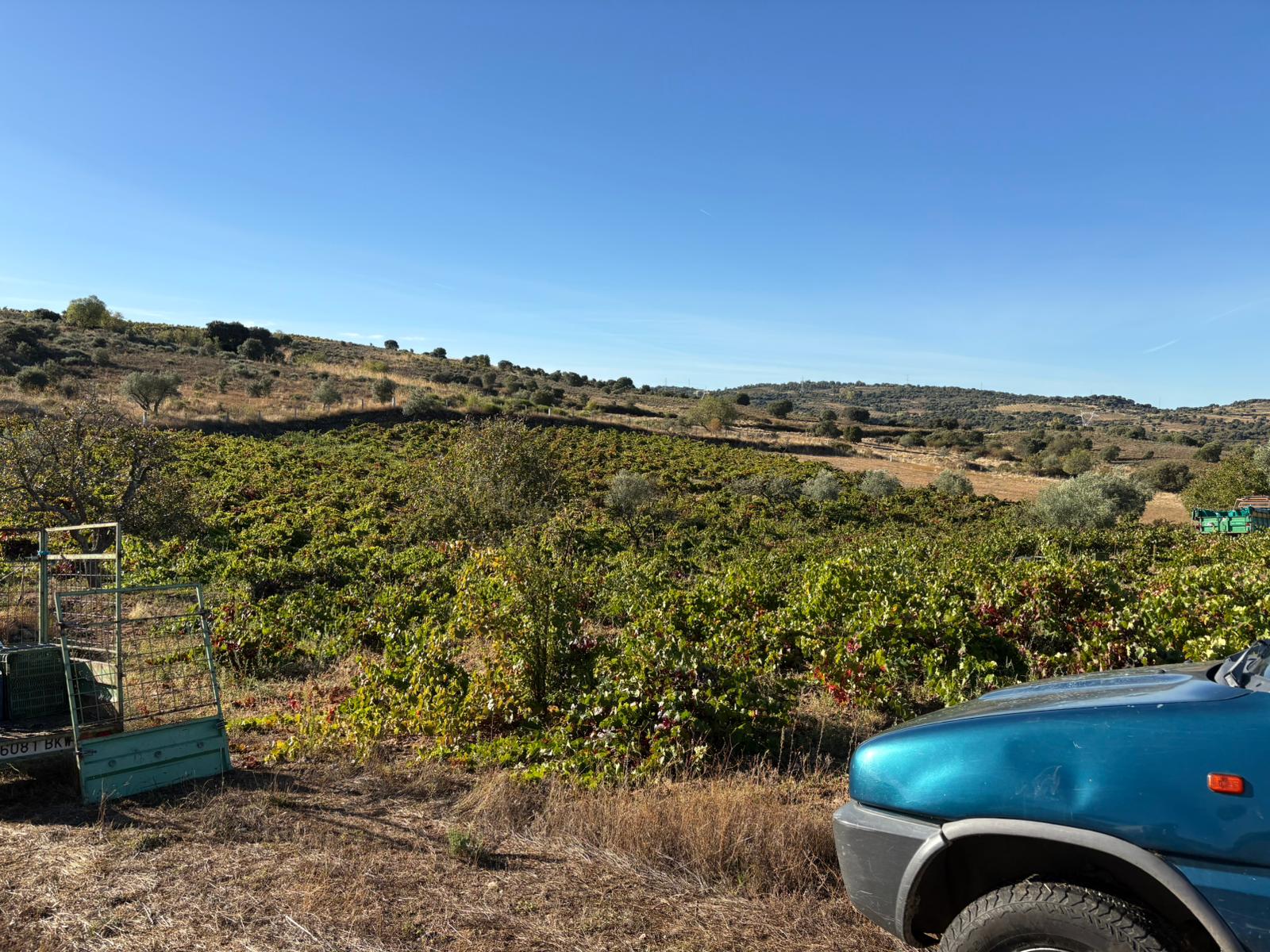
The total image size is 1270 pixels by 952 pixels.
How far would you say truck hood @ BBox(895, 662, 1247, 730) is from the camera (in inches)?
86.2

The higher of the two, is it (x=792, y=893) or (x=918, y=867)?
(x=918, y=867)

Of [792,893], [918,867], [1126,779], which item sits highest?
[1126,779]

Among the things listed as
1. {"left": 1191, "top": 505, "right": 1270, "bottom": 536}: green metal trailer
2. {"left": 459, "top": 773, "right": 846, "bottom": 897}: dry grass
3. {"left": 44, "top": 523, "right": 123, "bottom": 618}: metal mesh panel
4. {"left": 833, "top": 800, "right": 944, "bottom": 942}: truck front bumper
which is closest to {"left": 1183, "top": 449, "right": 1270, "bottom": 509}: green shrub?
{"left": 1191, "top": 505, "right": 1270, "bottom": 536}: green metal trailer

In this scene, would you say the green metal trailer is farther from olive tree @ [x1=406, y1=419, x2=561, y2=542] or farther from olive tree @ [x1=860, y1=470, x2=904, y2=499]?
olive tree @ [x1=406, y1=419, x2=561, y2=542]

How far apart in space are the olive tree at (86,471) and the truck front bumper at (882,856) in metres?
14.2

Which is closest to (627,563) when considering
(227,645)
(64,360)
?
(227,645)

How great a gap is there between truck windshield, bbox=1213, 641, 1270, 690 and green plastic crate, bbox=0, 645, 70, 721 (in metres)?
7.51

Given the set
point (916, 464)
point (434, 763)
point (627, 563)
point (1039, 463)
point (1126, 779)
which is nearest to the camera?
point (1126, 779)

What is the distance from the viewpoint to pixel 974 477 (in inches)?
1973

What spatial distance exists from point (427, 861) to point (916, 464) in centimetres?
5408

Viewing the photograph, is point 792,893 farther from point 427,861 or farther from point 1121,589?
point 1121,589

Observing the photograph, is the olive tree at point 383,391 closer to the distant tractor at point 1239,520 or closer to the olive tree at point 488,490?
the olive tree at point 488,490

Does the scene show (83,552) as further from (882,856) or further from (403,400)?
(403,400)

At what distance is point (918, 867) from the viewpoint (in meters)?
2.33
